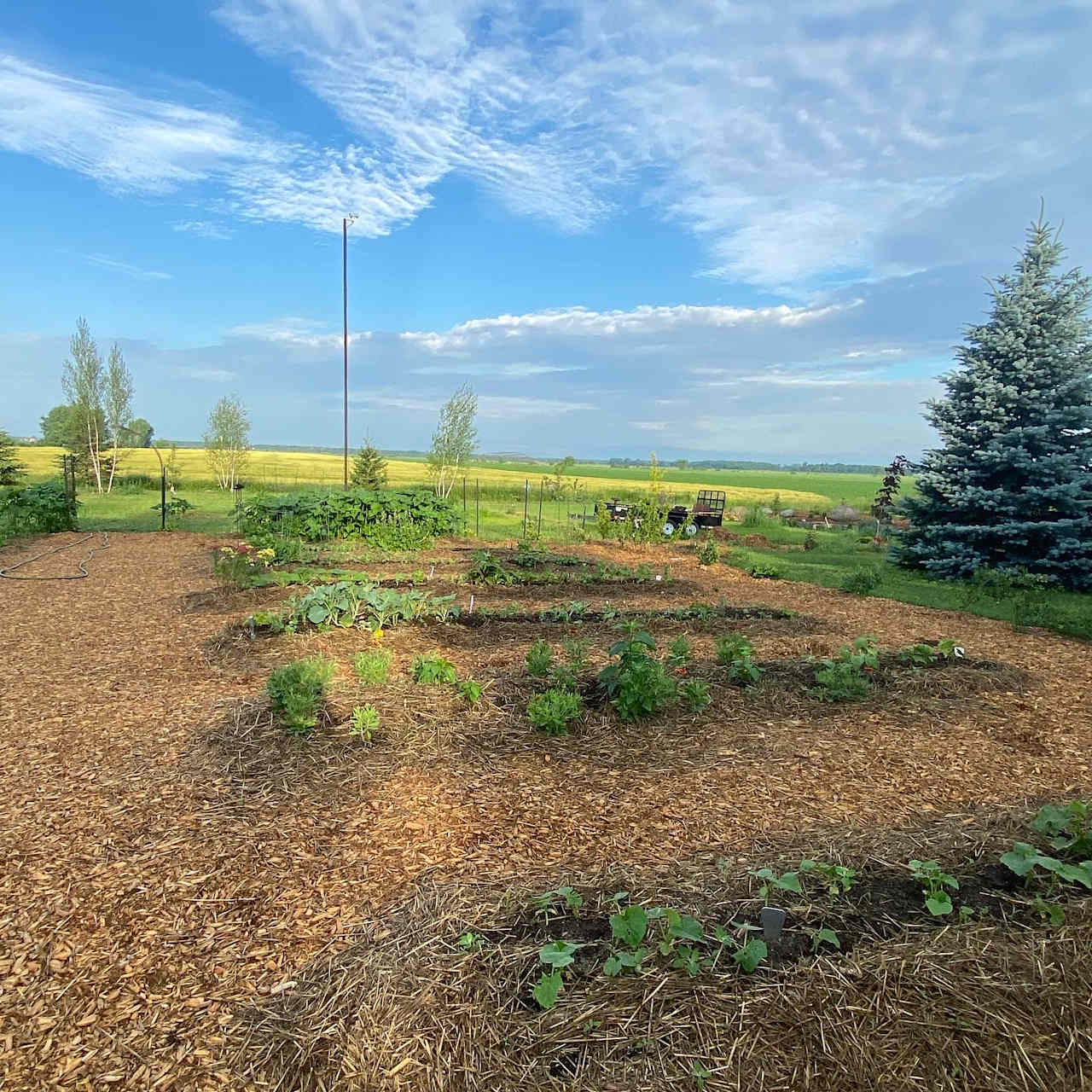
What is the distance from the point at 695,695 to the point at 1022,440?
10619 mm

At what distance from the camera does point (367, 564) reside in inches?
432

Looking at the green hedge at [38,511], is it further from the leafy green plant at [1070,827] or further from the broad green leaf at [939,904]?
the leafy green plant at [1070,827]

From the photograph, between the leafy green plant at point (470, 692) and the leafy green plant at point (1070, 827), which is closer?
the leafy green plant at point (1070, 827)

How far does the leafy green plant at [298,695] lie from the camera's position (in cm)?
400

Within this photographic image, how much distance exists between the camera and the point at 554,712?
4.23 meters

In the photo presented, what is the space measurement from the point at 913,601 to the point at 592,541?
21.1 ft

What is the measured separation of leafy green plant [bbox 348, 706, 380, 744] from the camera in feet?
13.1

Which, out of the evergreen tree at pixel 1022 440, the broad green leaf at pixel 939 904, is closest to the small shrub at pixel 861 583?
the evergreen tree at pixel 1022 440

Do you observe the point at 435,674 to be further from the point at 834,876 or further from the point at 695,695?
the point at 834,876

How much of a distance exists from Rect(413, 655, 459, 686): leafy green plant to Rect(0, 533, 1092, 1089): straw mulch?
174mm

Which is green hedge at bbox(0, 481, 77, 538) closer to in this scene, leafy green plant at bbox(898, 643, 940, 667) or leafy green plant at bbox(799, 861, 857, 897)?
leafy green plant at bbox(898, 643, 940, 667)

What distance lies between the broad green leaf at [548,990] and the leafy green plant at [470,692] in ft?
7.99

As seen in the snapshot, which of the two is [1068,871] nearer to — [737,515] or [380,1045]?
[380,1045]

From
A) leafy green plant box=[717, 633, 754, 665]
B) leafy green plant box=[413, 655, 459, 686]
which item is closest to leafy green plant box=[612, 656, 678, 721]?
leafy green plant box=[717, 633, 754, 665]
